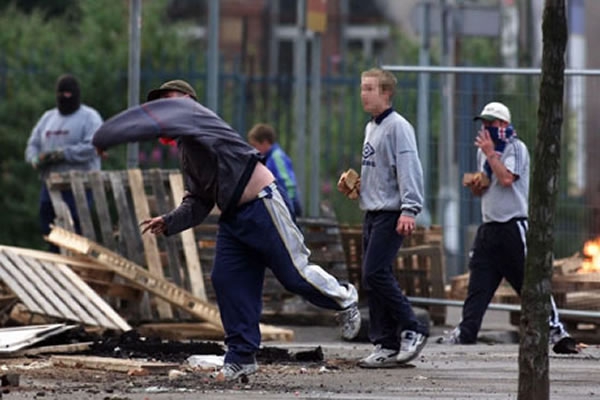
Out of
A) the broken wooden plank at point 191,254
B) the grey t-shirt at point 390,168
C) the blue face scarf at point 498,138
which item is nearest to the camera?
the grey t-shirt at point 390,168

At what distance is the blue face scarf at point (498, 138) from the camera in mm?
13617

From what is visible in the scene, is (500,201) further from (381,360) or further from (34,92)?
(34,92)

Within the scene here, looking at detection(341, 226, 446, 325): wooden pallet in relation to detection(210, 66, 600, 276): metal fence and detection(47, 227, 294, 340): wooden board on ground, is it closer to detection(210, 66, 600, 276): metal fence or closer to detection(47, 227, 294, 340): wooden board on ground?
detection(210, 66, 600, 276): metal fence

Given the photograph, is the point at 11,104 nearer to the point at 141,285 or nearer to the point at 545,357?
the point at 141,285

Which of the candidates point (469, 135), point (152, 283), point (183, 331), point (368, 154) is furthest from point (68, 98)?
point (368, 154)

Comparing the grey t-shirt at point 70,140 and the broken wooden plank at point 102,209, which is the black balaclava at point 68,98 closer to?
the grey t-shirt at point 70,140

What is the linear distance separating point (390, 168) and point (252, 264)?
138cm

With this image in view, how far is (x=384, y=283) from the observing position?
11.6 metres

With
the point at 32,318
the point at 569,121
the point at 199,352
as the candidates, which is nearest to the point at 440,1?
the point at 569,121

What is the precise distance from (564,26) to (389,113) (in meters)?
3.48

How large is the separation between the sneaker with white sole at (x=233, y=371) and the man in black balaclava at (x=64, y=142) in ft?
23.2

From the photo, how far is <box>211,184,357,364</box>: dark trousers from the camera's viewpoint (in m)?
10.4

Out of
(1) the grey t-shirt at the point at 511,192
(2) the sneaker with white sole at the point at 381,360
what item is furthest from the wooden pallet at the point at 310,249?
(2) the sneaker with white sole at the point at 381,360

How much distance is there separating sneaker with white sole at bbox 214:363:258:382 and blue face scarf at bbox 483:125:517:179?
3.62 m
